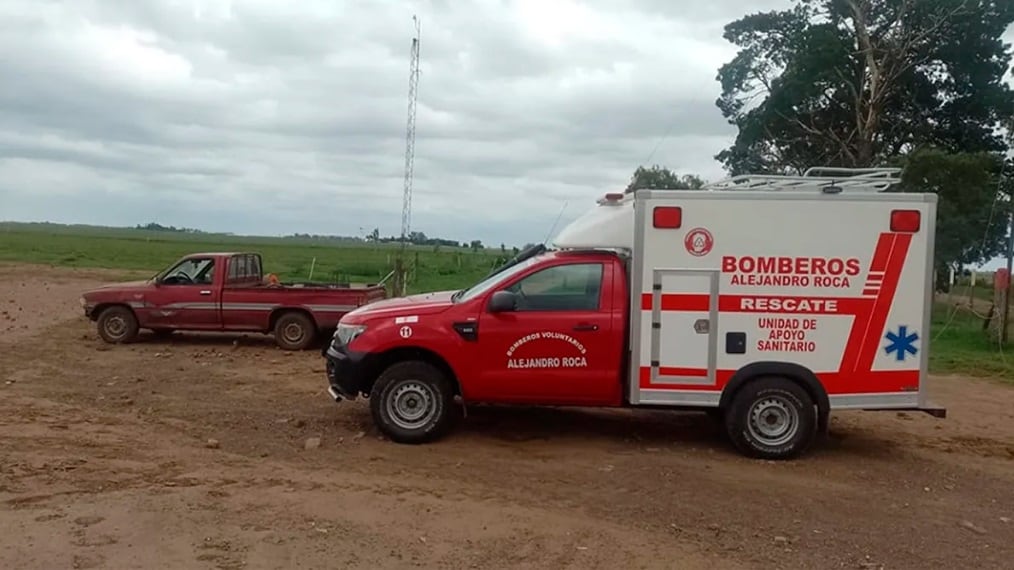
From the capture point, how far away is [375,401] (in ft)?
27.4

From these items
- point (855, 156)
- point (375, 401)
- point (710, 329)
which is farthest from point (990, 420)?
point (855, 156)

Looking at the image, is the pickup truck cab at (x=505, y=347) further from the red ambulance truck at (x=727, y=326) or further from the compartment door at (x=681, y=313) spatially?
the compartment door at (x=681, y=313)

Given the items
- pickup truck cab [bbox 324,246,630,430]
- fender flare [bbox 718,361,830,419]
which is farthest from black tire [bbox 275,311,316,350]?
fender flare [bbox 718,361,830,419]

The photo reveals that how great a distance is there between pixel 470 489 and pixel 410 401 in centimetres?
A: 161

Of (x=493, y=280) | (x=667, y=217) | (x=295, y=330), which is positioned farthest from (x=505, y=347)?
(x=295, y=330)

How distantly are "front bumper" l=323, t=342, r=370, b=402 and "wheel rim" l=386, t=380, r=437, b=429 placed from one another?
336 millimetres

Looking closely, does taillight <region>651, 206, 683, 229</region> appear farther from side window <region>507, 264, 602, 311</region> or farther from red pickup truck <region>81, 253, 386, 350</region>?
red pickup truck <region>81, 253, 386, 350</region>

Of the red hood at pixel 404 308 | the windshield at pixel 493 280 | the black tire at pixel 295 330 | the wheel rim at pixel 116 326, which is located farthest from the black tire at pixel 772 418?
the wheel rim at pixel 116 326

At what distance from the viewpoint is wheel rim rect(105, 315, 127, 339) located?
15430mm

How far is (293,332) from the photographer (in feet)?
50.0

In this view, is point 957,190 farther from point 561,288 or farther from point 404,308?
point 404,308

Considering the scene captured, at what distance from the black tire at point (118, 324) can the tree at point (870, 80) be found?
20.1 meters

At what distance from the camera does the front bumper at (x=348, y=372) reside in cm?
840

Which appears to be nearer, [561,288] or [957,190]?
[561,288]
